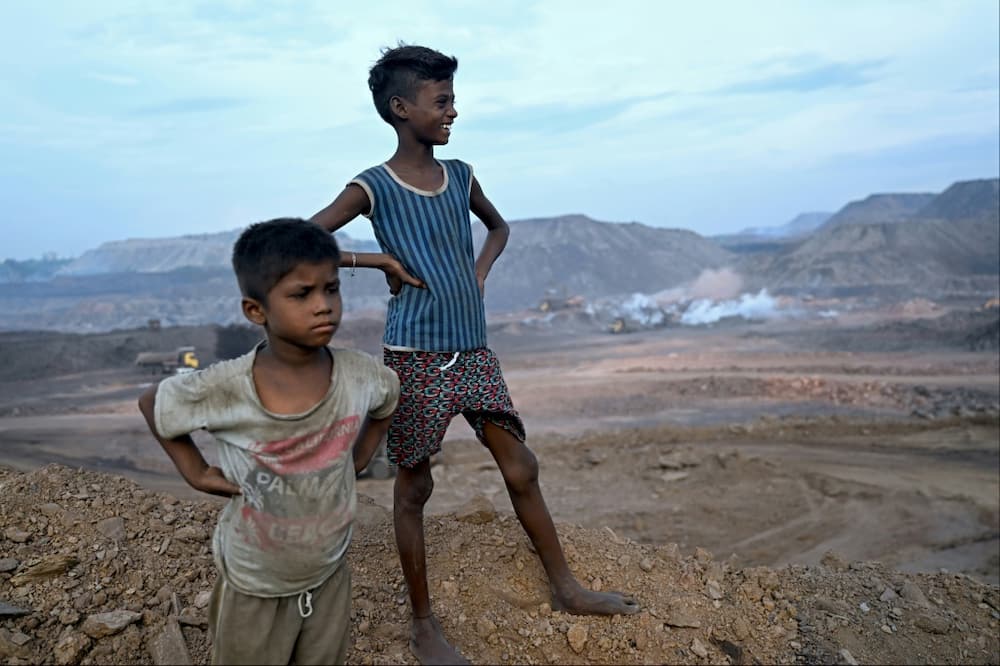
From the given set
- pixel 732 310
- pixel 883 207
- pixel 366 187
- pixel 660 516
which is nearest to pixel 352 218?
pixel 366 187

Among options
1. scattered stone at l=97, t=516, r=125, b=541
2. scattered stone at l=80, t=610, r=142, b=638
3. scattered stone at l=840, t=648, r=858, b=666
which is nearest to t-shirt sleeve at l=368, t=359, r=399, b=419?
scattered stone at l=80, t=610, r=142, b=638

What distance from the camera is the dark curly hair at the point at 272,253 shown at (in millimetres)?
1839

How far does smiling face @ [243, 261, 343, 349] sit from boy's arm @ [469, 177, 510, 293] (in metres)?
0.95

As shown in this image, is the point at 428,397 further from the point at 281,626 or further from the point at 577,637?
the point at 577,637

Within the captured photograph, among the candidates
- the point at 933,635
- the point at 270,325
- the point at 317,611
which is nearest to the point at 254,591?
the point at 317,611

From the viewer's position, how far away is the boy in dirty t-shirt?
1.85 metres

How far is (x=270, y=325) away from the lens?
74.1 inches

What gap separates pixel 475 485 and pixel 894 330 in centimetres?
1611

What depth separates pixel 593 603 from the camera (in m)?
2.86

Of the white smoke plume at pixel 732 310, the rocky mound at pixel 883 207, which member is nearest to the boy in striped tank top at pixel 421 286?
the white smoke plume at pixel 732 310

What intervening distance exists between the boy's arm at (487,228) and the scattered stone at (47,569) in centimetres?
190

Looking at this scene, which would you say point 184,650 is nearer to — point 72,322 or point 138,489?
point 138,489

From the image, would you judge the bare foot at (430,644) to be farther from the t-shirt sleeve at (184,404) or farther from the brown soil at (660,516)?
the t-shirt sleeve at (184,404)

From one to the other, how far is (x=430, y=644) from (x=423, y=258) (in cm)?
130
